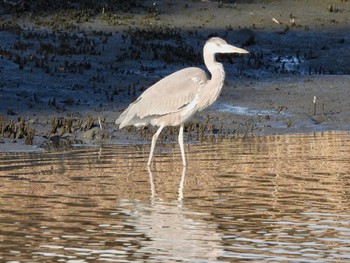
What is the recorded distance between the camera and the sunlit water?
721cm

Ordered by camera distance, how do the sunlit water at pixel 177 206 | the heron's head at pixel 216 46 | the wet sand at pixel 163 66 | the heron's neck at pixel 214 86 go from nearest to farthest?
the sunlit water at pixel 177 206 < the heron's neck at pixel 214 86 < the heron's head at pixel 216 46 < the wet sand at pixel 163 66

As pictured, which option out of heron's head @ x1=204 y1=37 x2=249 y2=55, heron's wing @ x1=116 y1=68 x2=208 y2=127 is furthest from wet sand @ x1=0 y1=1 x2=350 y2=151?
heron's head @ x1=204 y1=37 x2=249 y2=55

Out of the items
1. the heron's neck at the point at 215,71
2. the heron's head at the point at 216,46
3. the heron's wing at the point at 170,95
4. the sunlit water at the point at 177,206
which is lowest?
the sunlit water at the point at 177,206

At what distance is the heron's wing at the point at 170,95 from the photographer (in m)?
13.5

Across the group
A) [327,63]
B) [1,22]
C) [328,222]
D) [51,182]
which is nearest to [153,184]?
[51,182]

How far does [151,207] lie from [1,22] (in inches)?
832

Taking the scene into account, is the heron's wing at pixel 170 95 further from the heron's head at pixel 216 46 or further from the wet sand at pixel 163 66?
the wet sand at pixel 163 66

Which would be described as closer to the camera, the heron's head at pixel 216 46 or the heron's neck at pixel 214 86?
the heron's neck at pixel 214 86

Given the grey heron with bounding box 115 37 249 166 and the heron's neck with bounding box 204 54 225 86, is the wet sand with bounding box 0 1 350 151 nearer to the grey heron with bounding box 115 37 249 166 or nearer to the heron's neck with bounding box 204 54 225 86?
the grey heron with bounding box 115 37 249 166

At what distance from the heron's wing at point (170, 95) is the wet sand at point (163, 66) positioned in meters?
2.51

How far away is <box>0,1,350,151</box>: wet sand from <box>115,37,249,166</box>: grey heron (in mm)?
2574

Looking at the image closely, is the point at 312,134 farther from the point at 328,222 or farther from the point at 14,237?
the point at 14,237

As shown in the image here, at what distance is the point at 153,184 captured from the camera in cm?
1112

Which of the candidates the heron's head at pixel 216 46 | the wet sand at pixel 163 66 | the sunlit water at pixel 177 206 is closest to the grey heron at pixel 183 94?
the heron's head at pixel 216 46
